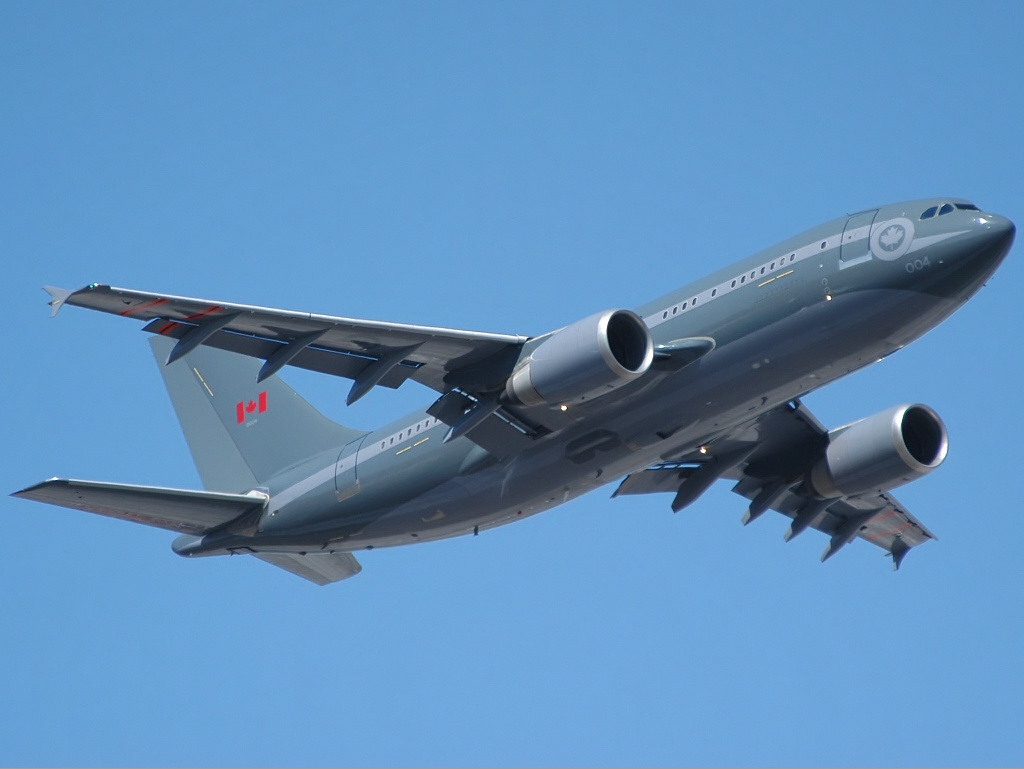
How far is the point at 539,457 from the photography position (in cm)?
2930

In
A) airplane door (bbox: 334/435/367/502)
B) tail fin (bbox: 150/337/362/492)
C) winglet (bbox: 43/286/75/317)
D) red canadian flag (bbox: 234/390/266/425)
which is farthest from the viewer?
red canadian flag (bbox: 234/390/266/425)

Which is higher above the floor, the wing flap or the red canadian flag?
the red canadian flag

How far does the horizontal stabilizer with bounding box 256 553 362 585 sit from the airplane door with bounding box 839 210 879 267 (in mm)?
15151

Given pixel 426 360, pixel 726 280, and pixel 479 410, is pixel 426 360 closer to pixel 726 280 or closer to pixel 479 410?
pixel 479 410

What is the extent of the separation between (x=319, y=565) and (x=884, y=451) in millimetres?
14471

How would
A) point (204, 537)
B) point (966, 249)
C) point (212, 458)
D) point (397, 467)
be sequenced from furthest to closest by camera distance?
point (212, 458) → point (204, 537) → point (397, 467) → point (966, 249)

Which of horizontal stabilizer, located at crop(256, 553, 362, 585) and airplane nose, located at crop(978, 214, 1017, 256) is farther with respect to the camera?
horizontal stabilizer, located at crop(256, 553, 362, 585)

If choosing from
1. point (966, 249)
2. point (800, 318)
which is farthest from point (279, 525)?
point (966, 249)

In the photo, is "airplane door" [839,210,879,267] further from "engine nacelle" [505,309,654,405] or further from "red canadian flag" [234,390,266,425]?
"red canadian flag" [234,390,266,425]

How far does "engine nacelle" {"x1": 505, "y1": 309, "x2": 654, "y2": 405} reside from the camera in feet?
87.2

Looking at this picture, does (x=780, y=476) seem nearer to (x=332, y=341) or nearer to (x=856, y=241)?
(x=856, y=241)

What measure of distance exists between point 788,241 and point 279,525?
548 inches

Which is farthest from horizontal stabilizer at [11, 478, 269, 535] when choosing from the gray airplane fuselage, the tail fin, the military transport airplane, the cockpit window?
the cockpit window

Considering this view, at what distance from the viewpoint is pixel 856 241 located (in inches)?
1062
